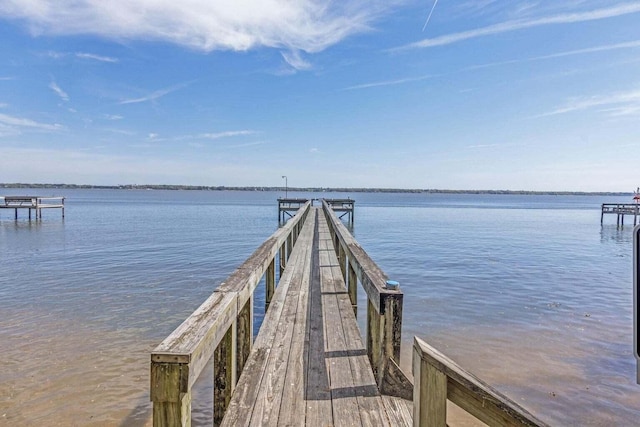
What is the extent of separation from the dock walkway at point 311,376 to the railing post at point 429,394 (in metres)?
1.09

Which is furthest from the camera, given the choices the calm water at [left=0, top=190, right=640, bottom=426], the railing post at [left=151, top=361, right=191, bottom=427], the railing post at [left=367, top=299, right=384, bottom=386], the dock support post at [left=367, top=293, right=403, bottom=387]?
the calm water at [left=0, top=190, right=640, bottom=426]

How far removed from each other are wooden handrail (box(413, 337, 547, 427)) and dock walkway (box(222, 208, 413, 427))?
3.69 ft

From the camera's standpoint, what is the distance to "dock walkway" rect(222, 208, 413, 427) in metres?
2.93

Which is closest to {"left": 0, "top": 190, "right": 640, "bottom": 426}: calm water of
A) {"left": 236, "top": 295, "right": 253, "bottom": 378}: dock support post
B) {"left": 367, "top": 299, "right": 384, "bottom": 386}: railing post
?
{"left": 236, "top": 295, "right": 253, "bottom": 378}: dock support post

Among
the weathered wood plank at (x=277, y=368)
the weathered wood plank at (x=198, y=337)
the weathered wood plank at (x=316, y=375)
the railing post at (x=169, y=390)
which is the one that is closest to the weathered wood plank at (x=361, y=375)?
the weathered wood plank at (x=316, y=375)

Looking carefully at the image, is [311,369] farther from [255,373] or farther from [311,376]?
[255,373]

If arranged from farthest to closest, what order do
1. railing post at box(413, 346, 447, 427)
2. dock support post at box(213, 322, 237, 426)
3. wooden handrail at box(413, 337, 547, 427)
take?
dock support post at box(213, 322, 237, 426), railing post at box(413, 346, 447, 427), wooden handrail at box(413, 337, 547, 427)

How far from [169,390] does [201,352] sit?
0.85 feet

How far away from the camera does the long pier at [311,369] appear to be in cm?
181

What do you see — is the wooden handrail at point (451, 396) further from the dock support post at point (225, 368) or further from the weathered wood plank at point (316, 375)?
the dock support post at point (225, 368)

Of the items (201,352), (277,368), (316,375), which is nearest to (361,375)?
(316,375)

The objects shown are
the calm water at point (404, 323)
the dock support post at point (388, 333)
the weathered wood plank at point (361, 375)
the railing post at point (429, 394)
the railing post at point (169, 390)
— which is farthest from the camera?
the calm water at point (404, 323)

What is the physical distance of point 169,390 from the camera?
197 centimetres

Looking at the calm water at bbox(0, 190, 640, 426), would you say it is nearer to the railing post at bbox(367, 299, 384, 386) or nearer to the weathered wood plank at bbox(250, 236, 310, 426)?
the weathered wood plank at bbox(250, 236, 310, 426)
